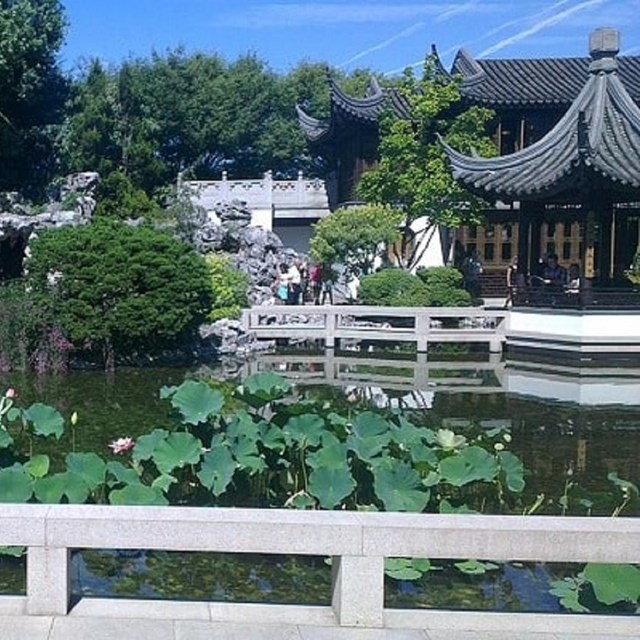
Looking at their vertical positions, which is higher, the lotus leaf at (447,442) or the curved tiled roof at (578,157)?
the curved tiled roof at (578,157)

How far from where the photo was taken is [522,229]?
18891 mm

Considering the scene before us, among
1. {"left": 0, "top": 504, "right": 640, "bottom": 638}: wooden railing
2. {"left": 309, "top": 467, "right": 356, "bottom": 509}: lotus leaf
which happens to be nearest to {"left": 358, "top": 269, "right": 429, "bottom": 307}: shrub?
{"left": 309, "top": 467, "right": 356, "bottom": 509}: lotus leaf

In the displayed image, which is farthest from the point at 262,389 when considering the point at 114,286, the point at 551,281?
the point at 551,281

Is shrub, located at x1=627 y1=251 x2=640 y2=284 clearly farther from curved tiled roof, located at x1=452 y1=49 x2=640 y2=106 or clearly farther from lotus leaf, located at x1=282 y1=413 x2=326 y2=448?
lotus leaf, located at x1=282 y1=413 x2=326 y2=448

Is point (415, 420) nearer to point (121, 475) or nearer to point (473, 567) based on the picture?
point (473, 567)

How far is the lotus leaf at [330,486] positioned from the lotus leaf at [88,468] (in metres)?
1.17

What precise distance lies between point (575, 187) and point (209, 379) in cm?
741

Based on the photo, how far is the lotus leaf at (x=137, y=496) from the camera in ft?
17.0

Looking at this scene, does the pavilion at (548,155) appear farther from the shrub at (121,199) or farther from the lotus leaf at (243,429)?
the lotus leaf at (243,429)

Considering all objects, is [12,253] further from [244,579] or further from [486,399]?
[244,579]

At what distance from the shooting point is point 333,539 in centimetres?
354

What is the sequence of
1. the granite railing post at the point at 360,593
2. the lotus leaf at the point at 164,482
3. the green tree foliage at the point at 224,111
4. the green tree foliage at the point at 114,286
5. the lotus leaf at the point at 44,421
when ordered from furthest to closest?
the green tree foliage at the point at 224,111 < the green tree foliage at the point at 114,286 < the lotus leaf at the point at 44,421 < the lotus leaf at the point at 164,482 < the granite railing post at the point at 360,593

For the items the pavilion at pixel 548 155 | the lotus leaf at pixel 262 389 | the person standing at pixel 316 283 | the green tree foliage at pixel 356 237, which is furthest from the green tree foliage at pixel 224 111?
the lotus leaf at pixel 262 389

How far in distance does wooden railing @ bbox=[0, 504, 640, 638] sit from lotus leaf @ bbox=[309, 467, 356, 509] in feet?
5.37
